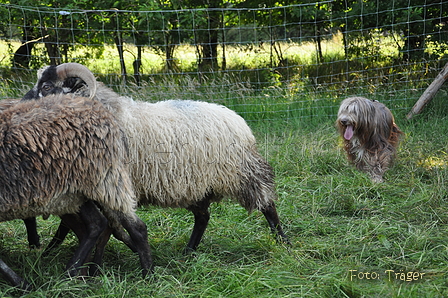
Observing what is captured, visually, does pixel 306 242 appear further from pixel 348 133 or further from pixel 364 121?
pixel 364 121

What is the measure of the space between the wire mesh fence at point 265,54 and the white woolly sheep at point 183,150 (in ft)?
11.0

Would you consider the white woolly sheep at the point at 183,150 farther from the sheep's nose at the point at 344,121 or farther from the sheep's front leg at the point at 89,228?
the sheep's nose at the point at 344,121

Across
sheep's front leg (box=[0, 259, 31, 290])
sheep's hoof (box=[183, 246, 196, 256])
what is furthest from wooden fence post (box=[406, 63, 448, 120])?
sheep's front leg (box=[0, 259, 31, 290])

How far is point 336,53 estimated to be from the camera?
11.7 meters

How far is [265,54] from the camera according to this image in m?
12.6

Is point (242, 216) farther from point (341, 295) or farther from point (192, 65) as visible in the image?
point (192, 65)

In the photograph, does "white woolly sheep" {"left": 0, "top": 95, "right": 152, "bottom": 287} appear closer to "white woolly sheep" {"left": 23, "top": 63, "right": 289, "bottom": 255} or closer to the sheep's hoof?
"white woolly sheep" {"left": 23, "top": 63, "right": 289, "bottom": 255}

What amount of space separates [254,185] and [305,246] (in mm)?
683

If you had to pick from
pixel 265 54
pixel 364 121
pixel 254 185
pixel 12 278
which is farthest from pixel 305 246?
pixel 265 54

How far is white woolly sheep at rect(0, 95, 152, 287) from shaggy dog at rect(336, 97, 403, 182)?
3602 mm

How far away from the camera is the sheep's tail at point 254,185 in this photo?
444cm

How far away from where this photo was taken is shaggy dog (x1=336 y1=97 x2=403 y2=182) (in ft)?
21.4

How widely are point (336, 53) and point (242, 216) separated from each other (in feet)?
24.7

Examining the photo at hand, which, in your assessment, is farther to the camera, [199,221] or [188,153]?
[199,221]
